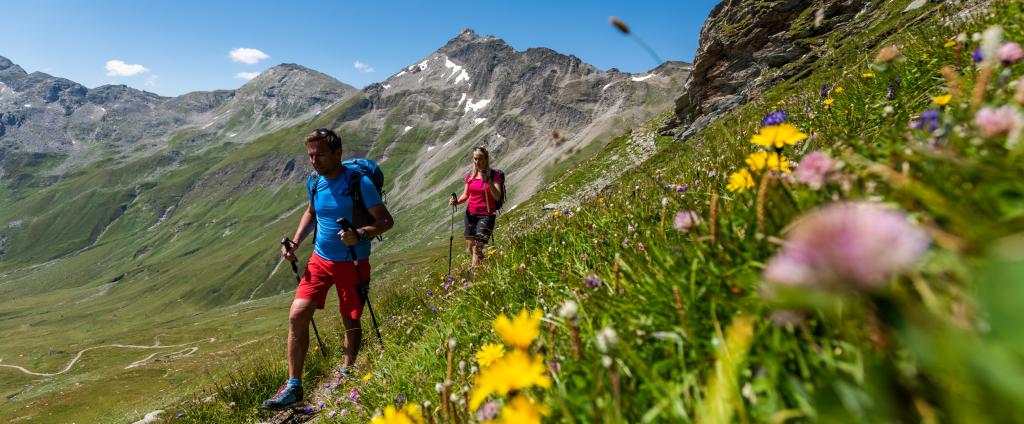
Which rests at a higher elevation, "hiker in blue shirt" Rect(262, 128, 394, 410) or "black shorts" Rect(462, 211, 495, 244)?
"hiker in blue shirt" Rect(262, 128, 394, 410)

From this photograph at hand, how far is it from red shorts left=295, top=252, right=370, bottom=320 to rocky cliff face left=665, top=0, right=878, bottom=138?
25.9m

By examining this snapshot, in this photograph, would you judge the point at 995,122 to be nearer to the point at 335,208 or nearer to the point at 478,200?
the point at 335,208

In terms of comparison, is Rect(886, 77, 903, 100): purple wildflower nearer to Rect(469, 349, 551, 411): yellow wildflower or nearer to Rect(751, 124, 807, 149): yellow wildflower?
Rect(751, 124, 807, 149): yellow wildflower

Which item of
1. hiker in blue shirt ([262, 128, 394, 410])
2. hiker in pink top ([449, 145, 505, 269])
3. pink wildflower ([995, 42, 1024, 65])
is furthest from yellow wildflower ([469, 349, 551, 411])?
hiker in pink top ([449, 145, 505, 269])

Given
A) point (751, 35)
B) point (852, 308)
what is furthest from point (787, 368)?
point (751, 35)

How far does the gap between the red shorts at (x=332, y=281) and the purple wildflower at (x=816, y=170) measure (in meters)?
7.48

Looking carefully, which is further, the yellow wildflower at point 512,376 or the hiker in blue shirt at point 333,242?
the hiker in blue shirt at point 333,242

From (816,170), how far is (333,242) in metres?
7.46

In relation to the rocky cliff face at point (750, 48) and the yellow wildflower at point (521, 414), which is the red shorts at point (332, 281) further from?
the rocky cliff face at point (750, 48)

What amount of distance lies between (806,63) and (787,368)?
29889 mm

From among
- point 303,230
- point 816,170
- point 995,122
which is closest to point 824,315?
point 816,170

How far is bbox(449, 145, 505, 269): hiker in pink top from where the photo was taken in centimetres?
Result: 1238

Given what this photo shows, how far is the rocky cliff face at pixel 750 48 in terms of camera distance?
3098cm

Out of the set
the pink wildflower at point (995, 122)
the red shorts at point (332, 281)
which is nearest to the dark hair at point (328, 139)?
the red shorts at point (332, 281)
